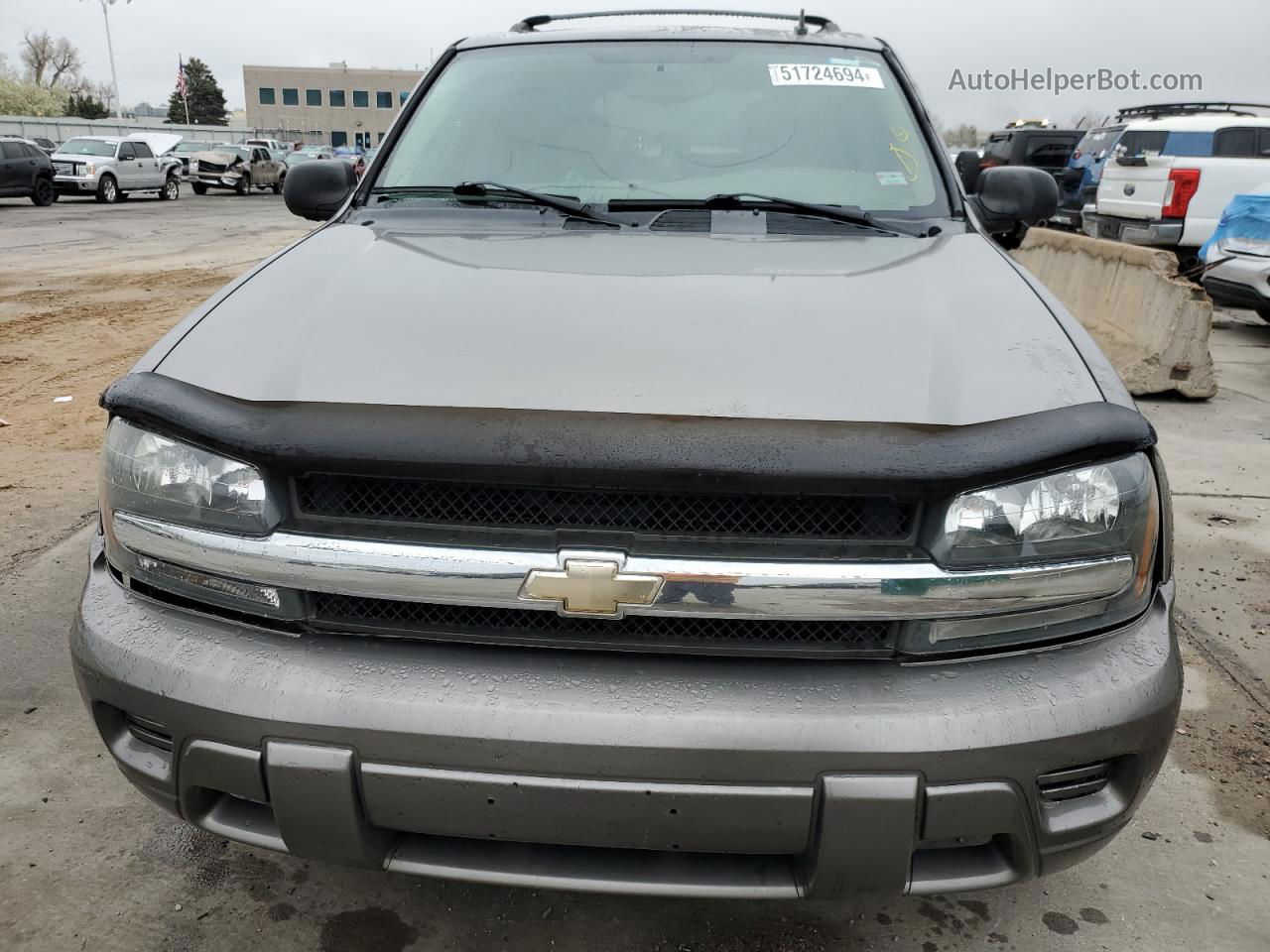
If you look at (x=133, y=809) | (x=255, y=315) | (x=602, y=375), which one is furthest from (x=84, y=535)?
(x=602, y=375)

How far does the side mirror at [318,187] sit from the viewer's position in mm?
3082

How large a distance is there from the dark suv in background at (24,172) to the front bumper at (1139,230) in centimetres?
2175

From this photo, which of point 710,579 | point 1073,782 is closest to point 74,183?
point 710,579

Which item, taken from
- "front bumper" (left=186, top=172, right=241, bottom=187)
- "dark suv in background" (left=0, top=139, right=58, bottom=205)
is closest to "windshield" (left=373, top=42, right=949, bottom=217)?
"dark suv in background" (left=0, top=139, right=58, bottom=205)

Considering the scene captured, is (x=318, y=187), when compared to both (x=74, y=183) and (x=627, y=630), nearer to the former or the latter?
(x=627, y=630)

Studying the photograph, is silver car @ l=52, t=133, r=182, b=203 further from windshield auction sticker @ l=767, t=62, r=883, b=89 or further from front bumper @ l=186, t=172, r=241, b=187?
windshield auction sticker @ l=767, t=62, r=883, b=89

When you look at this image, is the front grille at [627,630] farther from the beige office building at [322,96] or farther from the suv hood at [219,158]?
the beige office building at [322,96]

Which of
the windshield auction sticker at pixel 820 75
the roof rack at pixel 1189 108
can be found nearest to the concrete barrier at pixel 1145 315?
the windshield auction sticker at pixel 820 75

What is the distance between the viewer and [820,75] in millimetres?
2895

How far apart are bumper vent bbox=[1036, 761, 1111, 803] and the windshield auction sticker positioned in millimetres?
2016

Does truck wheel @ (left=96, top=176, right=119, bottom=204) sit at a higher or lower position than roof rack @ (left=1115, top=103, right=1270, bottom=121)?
lower

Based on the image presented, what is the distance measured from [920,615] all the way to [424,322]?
994mm

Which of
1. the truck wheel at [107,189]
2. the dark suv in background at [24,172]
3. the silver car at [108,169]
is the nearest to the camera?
the dark suv in background at [24,172]

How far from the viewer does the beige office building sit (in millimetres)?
98062
